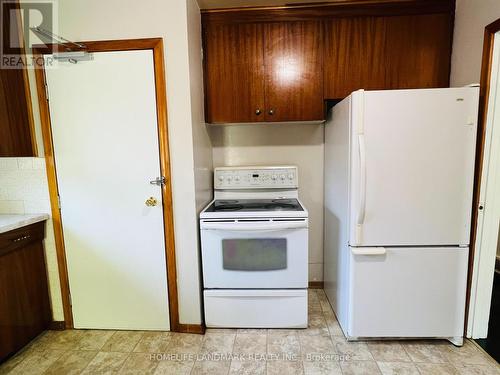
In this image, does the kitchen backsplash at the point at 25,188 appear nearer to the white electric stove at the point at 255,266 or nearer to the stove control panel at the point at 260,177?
the white electric stove at the point at 255,266

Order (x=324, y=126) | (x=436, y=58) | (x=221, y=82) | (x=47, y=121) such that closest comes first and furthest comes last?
(x=47, y=121) → (x=436, y=58) → (x=221, y=82) → (x=324, y=126)

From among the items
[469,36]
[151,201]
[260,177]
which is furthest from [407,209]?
[151,201]

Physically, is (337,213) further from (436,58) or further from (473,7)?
(473,7)

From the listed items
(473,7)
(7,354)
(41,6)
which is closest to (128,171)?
(41,6)

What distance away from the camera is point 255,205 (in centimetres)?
211

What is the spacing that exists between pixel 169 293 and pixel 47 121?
1.47 m

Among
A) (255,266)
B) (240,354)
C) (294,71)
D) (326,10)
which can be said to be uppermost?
(326,10)

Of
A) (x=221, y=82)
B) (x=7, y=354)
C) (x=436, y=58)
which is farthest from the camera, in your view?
(x=221, y=82)

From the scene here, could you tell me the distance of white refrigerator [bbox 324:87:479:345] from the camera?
1.51 m

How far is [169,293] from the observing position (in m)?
1.87

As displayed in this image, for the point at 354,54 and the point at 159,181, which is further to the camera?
the point at 354,54

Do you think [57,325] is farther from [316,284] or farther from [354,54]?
[354,54]

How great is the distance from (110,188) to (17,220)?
23.0 inches

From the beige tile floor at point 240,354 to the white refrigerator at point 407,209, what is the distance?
4.7 inches
